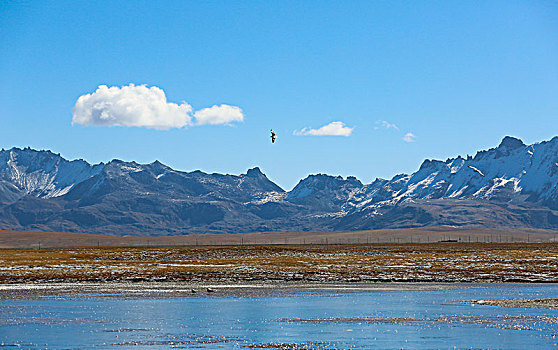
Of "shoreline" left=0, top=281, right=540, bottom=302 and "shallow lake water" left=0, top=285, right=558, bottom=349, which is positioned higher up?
"shoreline" left=0, top=281, right=540, bottom=302

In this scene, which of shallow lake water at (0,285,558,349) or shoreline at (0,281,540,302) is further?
shoreline at (0,281,540,302)

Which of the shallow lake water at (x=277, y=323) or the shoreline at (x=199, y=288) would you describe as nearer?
the shallow lake water at (x=277, y=323)

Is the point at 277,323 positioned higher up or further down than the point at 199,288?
further down

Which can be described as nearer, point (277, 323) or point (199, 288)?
point (277, 323)

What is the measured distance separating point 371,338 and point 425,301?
65.4 feet

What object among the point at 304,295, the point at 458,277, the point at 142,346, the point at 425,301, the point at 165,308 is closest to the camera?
the point at 142,346

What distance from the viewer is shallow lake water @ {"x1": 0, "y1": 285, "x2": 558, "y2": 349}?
→ 37.8 meters

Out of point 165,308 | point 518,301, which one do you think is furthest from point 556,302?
point 165,308

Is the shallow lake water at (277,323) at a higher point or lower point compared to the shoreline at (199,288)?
lower

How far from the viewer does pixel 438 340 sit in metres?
38.3

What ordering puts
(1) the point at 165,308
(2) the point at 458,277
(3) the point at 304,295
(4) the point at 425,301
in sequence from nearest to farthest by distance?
1. (1) the point at 165,308
2. (4) the point at 425,301
3. (3) the point at 304,295
4. (2) the point at 458,277

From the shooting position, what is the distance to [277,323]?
149 feet

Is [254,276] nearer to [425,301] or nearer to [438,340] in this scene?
[425,301]

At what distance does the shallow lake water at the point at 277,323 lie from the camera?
3775 centimetres
